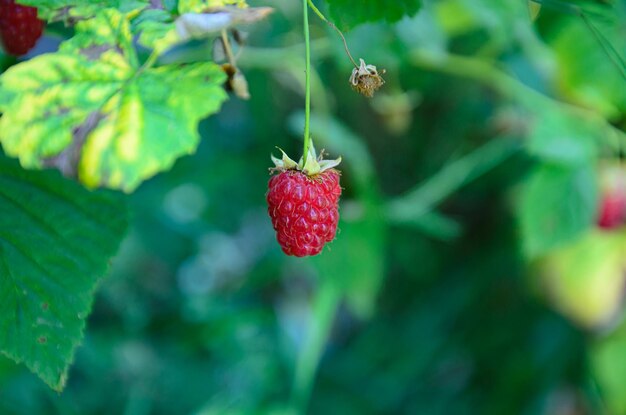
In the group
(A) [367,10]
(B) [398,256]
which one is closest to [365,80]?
(A) [367,10]

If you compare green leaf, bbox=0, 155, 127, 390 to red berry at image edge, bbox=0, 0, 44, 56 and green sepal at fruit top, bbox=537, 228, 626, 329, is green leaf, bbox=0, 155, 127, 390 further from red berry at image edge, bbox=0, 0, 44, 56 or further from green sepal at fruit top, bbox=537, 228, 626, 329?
green sepal at fruit top, bbox=537, 228, 626, 329

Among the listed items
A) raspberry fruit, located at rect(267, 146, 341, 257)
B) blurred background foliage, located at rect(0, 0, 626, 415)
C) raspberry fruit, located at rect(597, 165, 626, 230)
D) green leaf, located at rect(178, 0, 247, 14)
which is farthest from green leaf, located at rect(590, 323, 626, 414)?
green leaf, located at rect(178, 0, 247, 14)

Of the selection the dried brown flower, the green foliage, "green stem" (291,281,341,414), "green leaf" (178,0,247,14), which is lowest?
"green stem" (291,281,341,414)

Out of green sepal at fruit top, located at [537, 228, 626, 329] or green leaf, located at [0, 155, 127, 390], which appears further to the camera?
green sepal at fruit top, located at [537, 228, 626, 329]

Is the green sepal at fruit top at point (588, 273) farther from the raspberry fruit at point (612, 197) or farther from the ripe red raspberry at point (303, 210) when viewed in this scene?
the ripe red raspberry at point (303, 210)

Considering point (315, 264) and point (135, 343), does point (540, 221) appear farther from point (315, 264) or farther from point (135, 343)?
point (135, 343)

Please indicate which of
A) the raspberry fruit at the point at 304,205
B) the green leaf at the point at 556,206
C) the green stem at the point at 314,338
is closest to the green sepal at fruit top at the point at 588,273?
the green leaf at the point at 556,206
